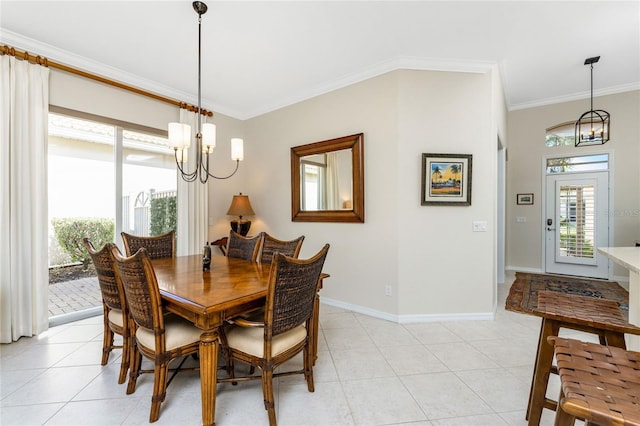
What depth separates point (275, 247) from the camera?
100 inches

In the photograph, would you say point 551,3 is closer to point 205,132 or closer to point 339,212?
point 339,212

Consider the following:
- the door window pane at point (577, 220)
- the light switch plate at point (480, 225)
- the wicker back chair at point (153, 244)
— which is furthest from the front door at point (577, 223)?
the wicker back chair at point (153, 244)

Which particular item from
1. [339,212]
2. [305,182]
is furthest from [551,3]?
[305,182]

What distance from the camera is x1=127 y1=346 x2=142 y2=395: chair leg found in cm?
181

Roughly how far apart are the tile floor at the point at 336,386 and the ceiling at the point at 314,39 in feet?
9.19

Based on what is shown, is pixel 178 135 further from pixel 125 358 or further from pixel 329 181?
pixel 329 181

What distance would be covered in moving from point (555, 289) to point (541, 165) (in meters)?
2.30

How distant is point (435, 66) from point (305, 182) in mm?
2020

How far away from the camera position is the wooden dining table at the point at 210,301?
1414 millimetres

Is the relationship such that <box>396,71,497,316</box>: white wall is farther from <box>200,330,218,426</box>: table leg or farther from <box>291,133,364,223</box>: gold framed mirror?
<box>200,330,218,426</box>: table leg

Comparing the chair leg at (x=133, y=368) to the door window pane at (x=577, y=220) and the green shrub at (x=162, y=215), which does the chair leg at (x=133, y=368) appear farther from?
the door window pane at (x=577, y=220)

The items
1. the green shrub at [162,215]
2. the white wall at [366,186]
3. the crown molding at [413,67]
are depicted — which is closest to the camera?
the crown molding at [413,67]

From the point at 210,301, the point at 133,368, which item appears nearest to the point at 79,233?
the point at 133,368

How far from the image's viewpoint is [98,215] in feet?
10.9
